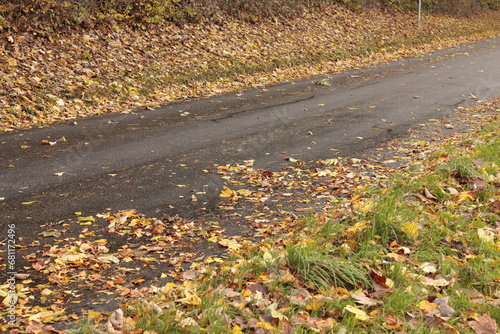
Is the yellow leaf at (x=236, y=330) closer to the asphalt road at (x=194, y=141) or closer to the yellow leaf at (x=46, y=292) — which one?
the yellow leaf at (x=46, y=292)

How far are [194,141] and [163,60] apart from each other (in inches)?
199

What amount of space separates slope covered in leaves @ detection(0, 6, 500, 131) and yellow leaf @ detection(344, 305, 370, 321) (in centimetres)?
688

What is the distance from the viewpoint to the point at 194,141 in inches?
298

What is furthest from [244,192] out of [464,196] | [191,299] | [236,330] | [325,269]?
[236,330]

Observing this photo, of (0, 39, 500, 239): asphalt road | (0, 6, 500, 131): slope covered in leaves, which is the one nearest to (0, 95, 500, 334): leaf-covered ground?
(0, 39, 500, 239): asphalt road

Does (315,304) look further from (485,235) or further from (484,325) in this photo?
(485,235)

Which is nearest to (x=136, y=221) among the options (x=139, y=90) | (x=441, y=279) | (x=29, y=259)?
(x=29, y=259)

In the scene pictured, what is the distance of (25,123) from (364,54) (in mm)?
11261

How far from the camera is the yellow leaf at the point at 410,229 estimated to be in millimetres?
4117

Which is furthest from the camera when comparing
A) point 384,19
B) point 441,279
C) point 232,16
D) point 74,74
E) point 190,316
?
point 384,19

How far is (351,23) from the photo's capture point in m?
18.9

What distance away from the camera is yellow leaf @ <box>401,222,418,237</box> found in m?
4.12

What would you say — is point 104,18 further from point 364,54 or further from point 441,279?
point 441,279

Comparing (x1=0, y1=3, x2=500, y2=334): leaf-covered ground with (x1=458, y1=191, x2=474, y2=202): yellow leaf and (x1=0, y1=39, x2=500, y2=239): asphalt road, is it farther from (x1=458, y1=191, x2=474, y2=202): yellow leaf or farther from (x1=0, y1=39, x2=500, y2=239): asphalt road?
(x1=0, y1=39, x2=500, y2=239): asphalt road
